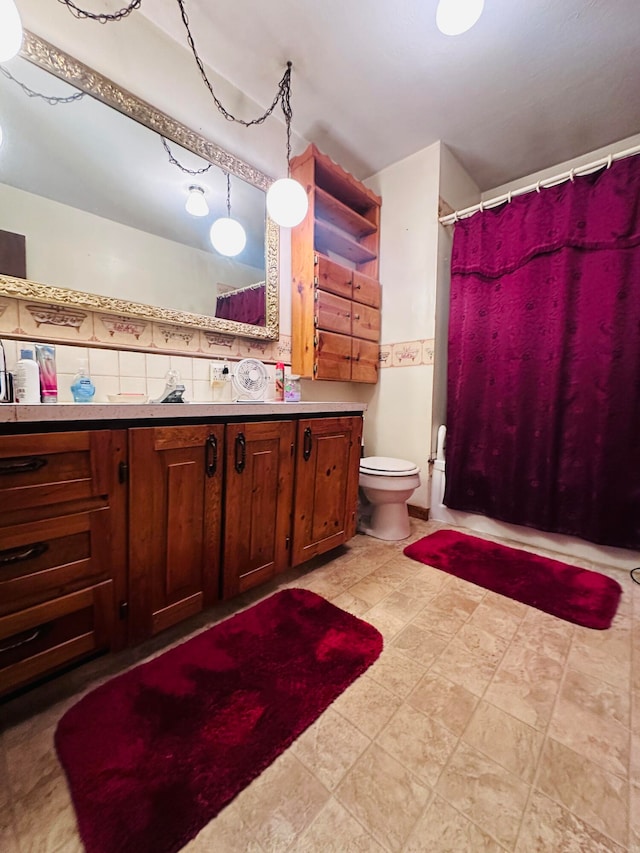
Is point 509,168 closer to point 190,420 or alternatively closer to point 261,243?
point 261,243

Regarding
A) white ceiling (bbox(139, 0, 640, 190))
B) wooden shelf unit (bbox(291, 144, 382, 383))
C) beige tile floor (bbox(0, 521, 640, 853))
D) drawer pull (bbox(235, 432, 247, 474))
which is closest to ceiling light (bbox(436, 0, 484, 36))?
white ceiling (bbox(139, 0, 640, 190))

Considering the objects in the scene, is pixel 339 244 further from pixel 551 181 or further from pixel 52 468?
pixel 52 468

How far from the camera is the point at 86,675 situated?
0.99m

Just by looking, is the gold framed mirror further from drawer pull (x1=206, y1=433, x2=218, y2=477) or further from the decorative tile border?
the decorative tile border

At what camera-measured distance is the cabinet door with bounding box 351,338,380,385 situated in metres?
2.24

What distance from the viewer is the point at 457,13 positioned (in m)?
1.15

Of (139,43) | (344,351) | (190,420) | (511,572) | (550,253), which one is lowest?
(511,572)

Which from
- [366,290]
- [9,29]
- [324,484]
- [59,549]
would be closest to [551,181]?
[366,290]

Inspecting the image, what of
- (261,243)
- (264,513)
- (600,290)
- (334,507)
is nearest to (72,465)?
(264,513)

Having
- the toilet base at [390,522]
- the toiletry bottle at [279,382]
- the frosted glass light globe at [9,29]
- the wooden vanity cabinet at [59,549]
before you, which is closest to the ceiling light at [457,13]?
the frosted glass light globe at [9,29]

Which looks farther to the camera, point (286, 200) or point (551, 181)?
point (551, 181)

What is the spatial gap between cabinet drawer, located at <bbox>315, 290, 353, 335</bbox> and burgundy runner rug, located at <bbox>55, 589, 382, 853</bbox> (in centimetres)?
154

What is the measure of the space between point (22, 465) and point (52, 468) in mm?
56

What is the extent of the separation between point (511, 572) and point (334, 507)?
0.93 metres
